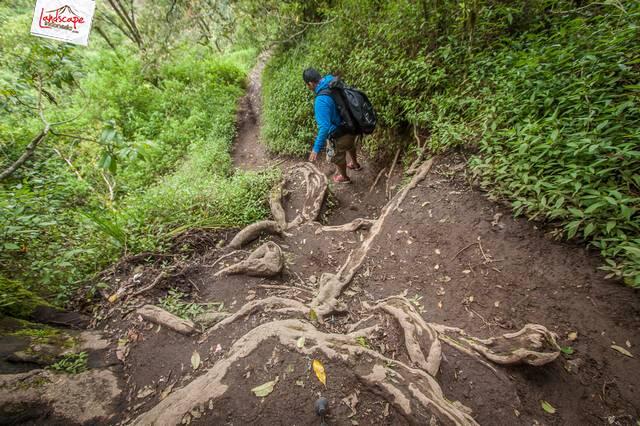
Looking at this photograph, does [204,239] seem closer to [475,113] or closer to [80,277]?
[80,277]

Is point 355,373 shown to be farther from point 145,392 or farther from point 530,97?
point 530,97

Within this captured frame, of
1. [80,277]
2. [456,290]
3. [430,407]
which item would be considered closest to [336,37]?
[456,290]

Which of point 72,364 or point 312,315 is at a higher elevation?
point 72,364

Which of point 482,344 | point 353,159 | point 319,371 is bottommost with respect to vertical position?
point 482,344

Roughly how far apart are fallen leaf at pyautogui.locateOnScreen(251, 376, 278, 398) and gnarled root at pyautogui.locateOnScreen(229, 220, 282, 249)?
8.06 ft

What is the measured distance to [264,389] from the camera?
1.83 metres

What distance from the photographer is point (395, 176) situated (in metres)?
5.32

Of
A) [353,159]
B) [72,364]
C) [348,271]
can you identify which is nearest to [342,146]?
[353,159]

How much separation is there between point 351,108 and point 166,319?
163 inches

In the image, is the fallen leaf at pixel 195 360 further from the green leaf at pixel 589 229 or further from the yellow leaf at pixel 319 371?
the green leaf at pixel 589 229

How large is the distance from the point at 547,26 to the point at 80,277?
7.51m

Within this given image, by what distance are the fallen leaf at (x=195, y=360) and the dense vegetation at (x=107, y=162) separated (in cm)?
185

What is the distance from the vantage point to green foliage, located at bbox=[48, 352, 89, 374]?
2.13 m

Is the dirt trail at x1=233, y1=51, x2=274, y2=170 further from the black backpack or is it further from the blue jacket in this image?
the black backpack
